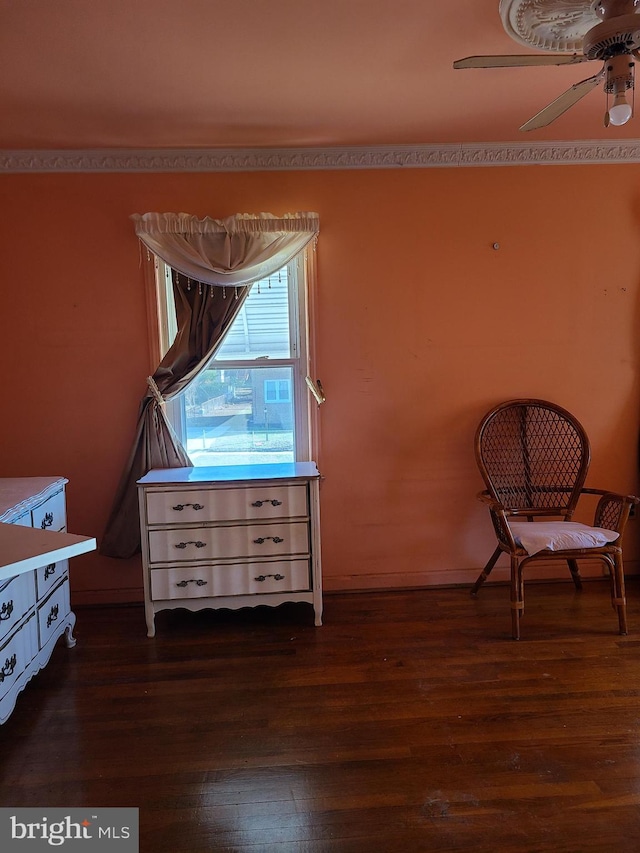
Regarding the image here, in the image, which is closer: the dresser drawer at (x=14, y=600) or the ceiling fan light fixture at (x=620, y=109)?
the ceiling fan light fixture at (x=620, y=109)

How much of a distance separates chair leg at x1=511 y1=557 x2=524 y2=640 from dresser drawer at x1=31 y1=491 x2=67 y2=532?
221 centimetres

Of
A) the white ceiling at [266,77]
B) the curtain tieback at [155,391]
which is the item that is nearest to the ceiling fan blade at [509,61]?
the white ceiling at [266,77]

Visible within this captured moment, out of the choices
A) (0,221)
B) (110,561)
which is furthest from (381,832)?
(0,221)

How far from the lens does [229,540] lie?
2.86m

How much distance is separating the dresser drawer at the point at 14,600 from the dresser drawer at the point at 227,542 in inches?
24.9

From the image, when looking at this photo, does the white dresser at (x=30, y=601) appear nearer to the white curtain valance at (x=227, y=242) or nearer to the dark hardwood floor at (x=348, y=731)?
the dark hardwood floor at (x=348, y=731)

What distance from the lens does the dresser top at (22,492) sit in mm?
2213

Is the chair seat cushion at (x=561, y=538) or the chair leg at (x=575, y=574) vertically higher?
the chair seat cushion at (x=561, y=538)

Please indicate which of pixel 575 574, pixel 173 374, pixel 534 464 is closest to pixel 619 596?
pixel 575 574

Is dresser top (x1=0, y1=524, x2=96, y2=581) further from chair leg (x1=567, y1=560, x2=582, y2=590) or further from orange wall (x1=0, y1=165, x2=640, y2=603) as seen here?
chair leg (x1=567, y1=560, x2=582, y2=590)

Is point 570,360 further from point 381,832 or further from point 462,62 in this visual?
point 381,832

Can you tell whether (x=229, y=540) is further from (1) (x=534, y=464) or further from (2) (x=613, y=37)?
(2) (x=613, y=37)

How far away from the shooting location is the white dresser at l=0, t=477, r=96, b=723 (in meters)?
2.08

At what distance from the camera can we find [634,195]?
3234mm
